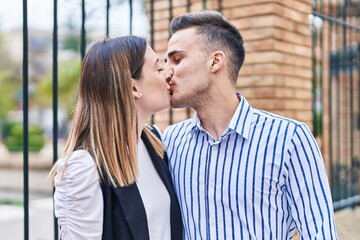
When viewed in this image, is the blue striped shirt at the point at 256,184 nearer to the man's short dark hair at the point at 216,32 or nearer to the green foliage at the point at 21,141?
the man's short dark hair at the point at 216,32

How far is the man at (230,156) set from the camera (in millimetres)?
1935

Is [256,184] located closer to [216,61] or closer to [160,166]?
[160,166]

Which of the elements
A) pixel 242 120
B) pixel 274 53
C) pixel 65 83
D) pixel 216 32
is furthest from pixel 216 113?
pixel 65 83

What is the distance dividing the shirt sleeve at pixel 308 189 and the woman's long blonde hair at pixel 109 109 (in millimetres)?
641

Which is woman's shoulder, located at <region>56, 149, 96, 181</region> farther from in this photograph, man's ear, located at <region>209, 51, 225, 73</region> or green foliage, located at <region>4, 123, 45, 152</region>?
green foliage, located at <region>4, 123, 45, 152</region>

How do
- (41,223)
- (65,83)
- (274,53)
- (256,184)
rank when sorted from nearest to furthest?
(256,184)
(274,53)
(41,223)
(65,83)

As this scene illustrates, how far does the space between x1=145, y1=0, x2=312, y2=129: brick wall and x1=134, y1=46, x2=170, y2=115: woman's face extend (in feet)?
5.14

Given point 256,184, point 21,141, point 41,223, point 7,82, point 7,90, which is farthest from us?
point 7,82

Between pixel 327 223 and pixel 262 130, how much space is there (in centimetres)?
46

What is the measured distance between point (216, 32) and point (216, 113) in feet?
1.26

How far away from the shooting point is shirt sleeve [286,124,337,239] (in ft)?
6.20

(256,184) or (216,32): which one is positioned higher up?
(216,32)

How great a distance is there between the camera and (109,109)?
197cm

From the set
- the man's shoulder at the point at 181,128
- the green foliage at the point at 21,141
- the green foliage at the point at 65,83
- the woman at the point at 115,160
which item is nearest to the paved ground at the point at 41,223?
the man's shoulder at the point at 181,128
